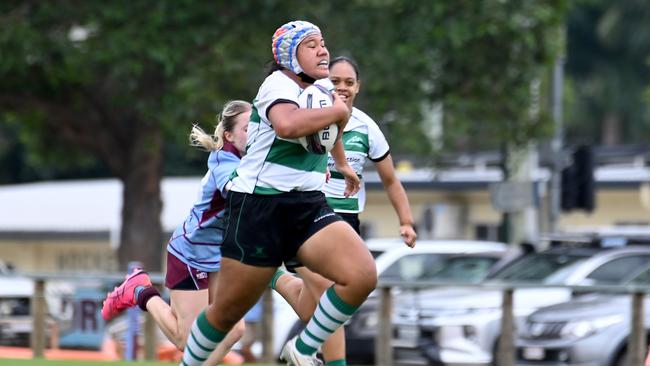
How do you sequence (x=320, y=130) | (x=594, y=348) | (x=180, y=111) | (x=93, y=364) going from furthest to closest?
(x=180, y=111)
(x=594, y=348)
(x=93, y=364)
(x=320, y=130)

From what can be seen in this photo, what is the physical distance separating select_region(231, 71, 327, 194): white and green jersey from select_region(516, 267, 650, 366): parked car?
24.0 ft

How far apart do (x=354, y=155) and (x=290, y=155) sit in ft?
4.95

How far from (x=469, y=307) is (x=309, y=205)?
27.2 feet

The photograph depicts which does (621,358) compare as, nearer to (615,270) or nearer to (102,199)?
(615,270)

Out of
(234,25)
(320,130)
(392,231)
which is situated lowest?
(392,231)

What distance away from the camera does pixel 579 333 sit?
579 inches

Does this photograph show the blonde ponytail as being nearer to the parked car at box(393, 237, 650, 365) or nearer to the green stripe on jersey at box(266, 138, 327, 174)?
the green stripe on jersey at box(266, 138, 327, 174)

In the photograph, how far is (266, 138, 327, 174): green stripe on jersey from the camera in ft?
24.2

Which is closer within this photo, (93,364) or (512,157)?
(93,364)

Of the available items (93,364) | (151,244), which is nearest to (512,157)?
(151,244)

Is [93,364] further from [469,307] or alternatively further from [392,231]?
[392,231]

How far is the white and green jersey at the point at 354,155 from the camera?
29.0 feet

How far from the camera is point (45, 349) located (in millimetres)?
15711

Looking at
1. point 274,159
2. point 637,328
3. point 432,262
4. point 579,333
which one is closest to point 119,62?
point 432,262
